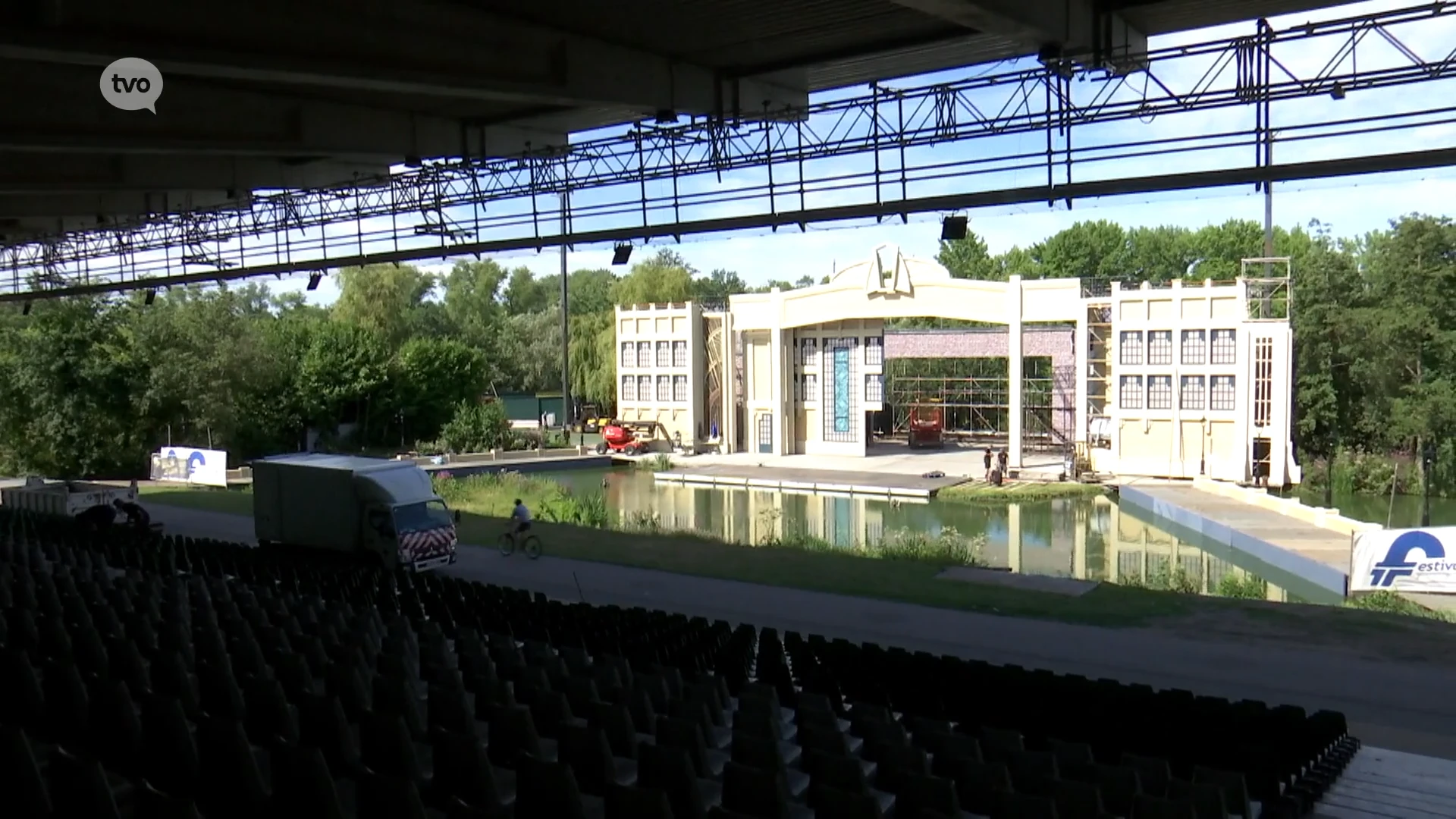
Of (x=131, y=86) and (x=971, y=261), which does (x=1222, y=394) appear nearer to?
(x=131, y=86)

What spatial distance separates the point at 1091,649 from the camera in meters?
12.4

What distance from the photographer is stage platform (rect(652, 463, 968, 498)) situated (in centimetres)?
3566

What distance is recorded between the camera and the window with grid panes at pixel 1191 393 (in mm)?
35469

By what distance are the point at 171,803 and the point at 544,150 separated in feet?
46.6

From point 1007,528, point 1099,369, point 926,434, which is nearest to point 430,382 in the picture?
point 926,434

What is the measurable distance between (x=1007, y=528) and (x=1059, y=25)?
20.4m

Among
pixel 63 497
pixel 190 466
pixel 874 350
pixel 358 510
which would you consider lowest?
pixel 190 466

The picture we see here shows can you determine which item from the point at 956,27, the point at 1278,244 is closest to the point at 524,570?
the point at 956,27

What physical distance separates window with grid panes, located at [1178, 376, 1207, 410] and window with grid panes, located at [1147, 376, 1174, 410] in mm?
285

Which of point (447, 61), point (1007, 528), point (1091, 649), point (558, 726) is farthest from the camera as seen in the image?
point (1007, 528)

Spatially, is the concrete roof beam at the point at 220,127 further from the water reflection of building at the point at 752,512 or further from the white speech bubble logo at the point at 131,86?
the water reflection of building at the point at 752,512

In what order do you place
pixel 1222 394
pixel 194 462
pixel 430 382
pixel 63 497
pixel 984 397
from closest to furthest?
1. pixel 63 497
2. pixel 194 462
3. pixel 1222 394
4. pixel 430 382
5. pixel 984 397

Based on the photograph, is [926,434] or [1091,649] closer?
[1091,649]

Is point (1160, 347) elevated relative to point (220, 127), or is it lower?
lower
